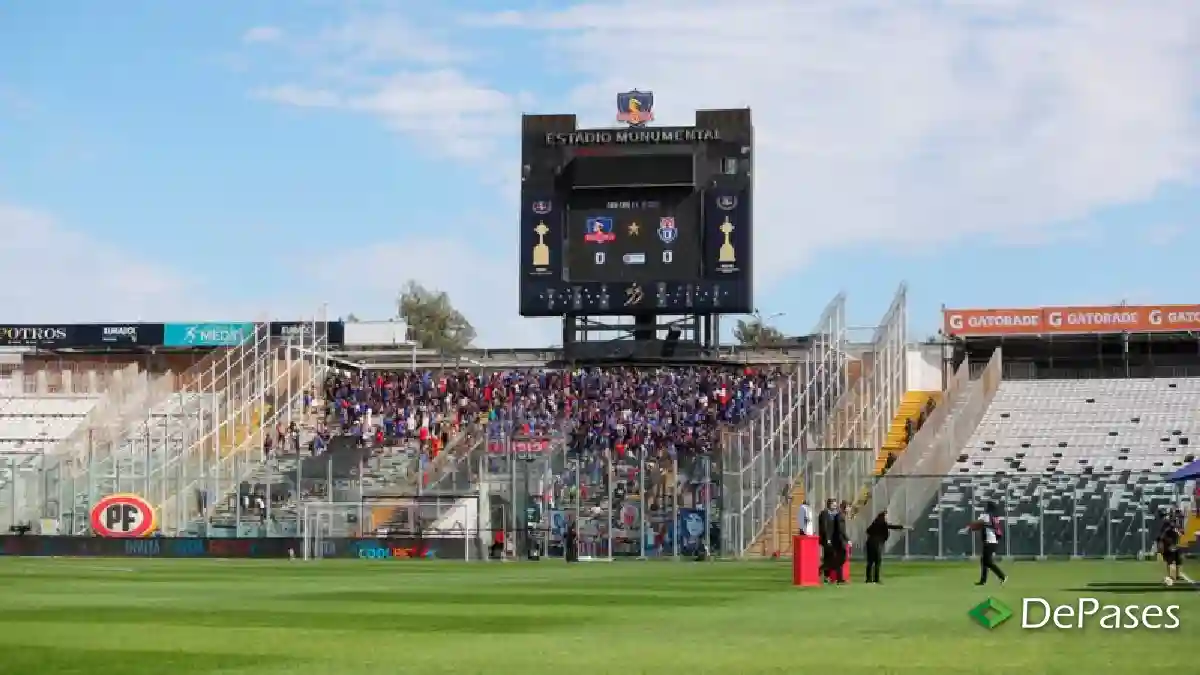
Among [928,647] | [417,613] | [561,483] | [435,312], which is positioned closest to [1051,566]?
[561,483]

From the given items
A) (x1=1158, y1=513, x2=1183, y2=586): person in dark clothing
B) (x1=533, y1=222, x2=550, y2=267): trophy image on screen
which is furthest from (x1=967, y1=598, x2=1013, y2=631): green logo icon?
(x1=533, y1=222, x2=550, y2=267): trophy image on screen

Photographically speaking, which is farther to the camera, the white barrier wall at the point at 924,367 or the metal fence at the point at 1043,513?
the white barrier wall at the point at 924,367

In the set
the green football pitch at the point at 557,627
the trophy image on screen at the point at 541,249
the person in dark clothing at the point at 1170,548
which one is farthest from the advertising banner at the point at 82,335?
the person in dark clothing at the point at 1170,548

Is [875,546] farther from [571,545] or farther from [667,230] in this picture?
[667,230]

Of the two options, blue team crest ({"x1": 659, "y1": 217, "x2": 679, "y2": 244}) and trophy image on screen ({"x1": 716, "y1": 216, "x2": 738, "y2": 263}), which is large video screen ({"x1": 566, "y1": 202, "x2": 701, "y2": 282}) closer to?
blue team crest ({"x1": 659, "y1": 217, "x2": 679, "y2": 244})

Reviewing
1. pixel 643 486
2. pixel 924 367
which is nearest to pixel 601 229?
pixel 643 486

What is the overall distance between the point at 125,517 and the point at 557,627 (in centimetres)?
4272

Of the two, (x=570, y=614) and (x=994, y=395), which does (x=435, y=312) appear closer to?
(x=994, y=395)

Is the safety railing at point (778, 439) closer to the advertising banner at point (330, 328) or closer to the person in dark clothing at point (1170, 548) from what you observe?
the person in dark clothing at point (1170, 548)

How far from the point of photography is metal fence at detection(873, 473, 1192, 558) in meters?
53.2

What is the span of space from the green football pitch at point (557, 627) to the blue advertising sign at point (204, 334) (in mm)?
50931

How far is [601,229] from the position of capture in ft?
200

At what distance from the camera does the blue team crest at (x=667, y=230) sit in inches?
2388

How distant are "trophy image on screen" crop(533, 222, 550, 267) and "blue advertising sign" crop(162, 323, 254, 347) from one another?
31.0 metres
